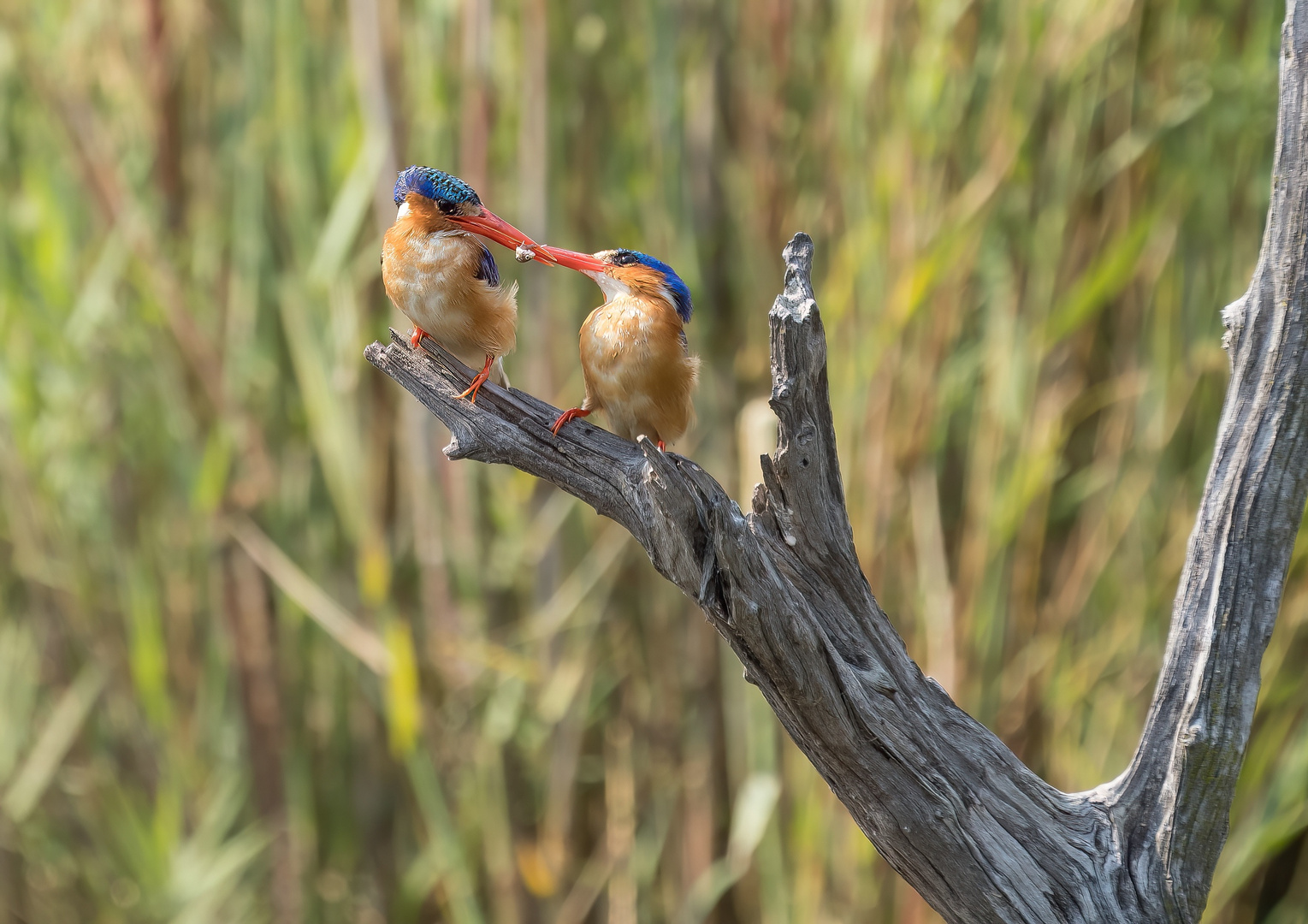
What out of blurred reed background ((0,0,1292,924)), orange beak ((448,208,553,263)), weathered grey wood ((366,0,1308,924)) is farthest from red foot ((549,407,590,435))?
blurred reed background ((0,0,1292,924))

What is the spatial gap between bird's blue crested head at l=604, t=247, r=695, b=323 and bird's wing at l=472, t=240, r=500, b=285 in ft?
0.26

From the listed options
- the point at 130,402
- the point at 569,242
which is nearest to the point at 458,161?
the point at 569,242

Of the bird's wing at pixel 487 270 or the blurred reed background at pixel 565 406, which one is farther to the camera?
the blurred reed background at pixel 565 406

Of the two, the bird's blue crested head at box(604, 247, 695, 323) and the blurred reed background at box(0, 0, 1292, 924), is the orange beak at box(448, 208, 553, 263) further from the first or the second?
the blurred reed background at box(0, 0, 1292, 924)

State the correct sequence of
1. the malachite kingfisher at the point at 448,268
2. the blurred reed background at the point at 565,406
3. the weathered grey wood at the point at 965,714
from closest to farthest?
the weathered grey wood at the point at 965,714
the malachite kingfisher at the point at 448,268
the blurred reed background at the point at 565,406

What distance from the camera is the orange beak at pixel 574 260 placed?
650mm

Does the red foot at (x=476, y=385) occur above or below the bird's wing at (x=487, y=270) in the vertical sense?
below

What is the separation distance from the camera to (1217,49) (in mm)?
1185

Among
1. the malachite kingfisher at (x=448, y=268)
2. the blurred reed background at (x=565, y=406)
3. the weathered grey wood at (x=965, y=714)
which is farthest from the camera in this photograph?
the blurred reed background at (x=565, y=406)

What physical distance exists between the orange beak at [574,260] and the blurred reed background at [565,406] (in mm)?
436

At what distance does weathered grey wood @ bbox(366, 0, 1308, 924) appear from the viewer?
23.3 inches

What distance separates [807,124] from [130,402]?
0.95 meters

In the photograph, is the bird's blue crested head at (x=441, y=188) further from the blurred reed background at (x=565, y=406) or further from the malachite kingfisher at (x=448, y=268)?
the blurred reed background at (x=565, y=406)

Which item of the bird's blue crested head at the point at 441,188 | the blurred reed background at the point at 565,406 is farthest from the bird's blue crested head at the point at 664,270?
the blurred reed background at the point at 565,406
